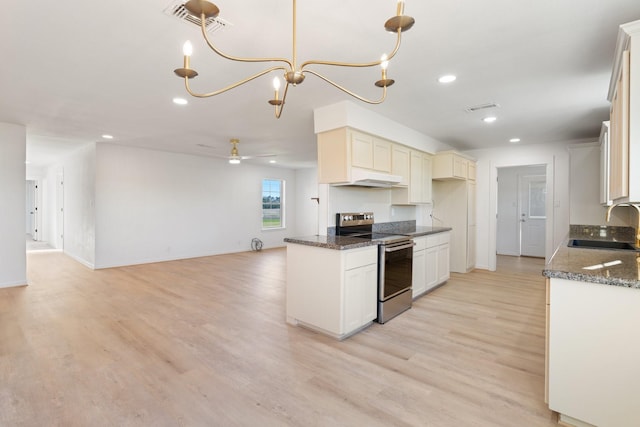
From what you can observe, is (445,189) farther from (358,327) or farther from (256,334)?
(256,334)

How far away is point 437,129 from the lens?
4.79m

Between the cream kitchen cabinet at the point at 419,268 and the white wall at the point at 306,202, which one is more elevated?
the white wall at the point at 306,202

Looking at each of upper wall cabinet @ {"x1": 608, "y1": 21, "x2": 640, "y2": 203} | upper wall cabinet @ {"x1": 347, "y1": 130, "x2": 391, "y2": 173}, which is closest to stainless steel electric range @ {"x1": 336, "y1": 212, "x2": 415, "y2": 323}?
upper wall cabinet @ {"x1": 347, "y1": 130, "x2": 391, "y2": 173}

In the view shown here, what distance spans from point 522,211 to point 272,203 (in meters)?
6.86

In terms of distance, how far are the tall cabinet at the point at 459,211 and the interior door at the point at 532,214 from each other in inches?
104

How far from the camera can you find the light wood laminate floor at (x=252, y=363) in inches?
76.0

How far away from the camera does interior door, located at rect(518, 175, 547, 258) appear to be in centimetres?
770

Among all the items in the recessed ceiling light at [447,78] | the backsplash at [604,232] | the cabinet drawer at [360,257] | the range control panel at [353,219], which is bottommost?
the cabinet drawer at [360,257]

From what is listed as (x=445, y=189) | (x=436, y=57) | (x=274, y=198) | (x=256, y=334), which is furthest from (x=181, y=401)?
(x=274, y=198)

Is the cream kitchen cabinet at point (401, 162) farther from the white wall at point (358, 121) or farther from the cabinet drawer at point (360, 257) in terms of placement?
the cabinet drawer at point (360, 257)

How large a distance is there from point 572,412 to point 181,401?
2387 mm

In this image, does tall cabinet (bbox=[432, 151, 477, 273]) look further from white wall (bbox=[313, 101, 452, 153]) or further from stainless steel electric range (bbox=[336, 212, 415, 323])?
stainless steel electric range (bbox=[336, 212, 415, 323])

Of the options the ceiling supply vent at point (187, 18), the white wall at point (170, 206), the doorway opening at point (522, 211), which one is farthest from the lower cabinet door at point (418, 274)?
the white wall at point (170, 206)

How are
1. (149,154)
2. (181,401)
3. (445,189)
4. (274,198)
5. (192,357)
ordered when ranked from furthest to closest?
(274,198) → (149,154) → (445,189) → (192,357) → (181,401)
